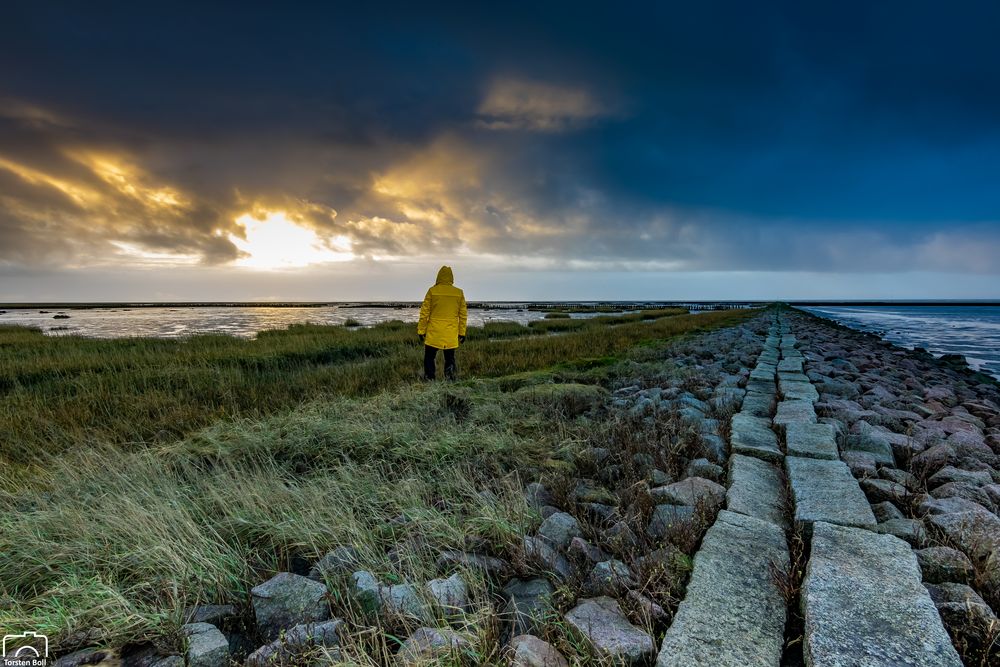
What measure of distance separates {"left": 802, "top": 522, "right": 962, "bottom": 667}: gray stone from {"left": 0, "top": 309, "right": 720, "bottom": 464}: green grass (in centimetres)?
638

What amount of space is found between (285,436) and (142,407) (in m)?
3.93

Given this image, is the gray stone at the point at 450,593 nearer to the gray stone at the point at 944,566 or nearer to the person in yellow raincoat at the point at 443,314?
the gray stone at the point at 944,566

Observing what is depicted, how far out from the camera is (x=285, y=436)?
4.89 m

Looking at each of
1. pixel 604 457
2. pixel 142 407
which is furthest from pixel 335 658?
pixel 142 407

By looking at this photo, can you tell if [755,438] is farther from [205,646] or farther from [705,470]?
[205,646]

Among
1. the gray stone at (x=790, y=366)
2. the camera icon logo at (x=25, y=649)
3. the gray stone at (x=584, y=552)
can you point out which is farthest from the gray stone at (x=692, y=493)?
the gray stone at (x=790, y=366)

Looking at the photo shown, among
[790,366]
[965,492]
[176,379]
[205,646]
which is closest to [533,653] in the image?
[205,646]

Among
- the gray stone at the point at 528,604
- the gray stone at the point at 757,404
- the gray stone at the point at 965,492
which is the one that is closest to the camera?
the gray stone at the point at 528,604

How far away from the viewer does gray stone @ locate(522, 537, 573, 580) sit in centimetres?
225

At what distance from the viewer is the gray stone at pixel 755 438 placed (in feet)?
12.1

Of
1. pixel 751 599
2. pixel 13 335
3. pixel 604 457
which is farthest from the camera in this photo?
pixel 13 335

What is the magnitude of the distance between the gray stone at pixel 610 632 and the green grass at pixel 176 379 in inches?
215

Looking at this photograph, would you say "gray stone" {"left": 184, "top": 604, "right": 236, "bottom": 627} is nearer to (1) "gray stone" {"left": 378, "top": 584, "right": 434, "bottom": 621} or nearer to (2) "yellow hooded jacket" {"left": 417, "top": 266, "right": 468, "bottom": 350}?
(1) "gray stone" {"left": 378, "top": 584, "right": 434, "bottom": 621}

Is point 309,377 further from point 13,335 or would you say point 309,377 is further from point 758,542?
point 13,335
